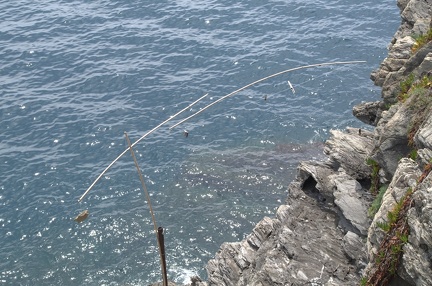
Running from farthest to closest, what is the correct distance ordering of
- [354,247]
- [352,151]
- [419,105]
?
[352,151] → [419,105] → [354,247]

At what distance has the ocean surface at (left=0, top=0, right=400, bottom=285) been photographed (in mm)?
37750

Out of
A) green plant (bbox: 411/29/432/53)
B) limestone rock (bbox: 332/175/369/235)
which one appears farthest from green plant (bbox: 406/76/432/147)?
green plant (bbox: 411/29/432/53)

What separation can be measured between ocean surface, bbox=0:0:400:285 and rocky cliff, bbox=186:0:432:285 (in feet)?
39.0

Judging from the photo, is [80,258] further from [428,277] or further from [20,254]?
[428,277]

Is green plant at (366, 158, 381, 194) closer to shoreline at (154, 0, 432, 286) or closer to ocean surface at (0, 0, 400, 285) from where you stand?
shoreline at (154, 0, 432, 286)

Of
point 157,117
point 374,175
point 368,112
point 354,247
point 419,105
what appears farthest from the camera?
point 157,117

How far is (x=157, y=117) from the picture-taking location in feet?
161

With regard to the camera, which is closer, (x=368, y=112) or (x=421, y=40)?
(x=421, y=40)

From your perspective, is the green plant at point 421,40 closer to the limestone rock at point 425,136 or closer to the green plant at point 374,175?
the green plant at point 374,175

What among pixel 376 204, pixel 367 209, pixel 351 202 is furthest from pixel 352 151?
pixel 376 204

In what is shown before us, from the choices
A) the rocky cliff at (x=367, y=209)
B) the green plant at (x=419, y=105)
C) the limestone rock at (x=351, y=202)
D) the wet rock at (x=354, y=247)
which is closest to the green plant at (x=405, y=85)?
the rocky cliff at (x=367, y=209)

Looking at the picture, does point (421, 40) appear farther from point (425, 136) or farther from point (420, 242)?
point (420, 242)

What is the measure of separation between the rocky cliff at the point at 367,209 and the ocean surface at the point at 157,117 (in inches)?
468

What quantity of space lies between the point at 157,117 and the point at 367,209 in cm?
2900
